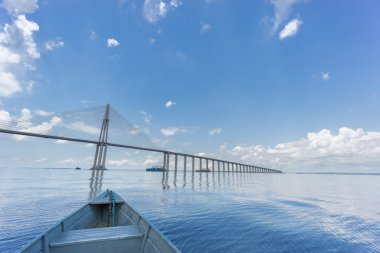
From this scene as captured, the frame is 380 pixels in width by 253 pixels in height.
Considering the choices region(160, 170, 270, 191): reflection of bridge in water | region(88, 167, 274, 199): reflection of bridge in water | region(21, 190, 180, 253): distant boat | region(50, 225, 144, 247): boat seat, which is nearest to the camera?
region(21, 190, 180, 253): distant boat

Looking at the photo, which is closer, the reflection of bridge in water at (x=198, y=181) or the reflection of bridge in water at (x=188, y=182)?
the reflection of bridge in water at (x=188, y=182)

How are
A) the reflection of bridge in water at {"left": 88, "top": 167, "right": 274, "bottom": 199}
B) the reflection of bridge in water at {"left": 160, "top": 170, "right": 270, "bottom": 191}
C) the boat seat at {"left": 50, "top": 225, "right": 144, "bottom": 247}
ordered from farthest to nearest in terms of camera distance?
the reflection of bridge in water at {"left": 160, "top": 170, "right": 270, "bottom": 191} → the reflection of bridge in water at {"left": 88, "top": 167, "right": 274, "bottom": 199} → the boat seat at {"left": 50, "top": 225, "right": 144, "bottom": 247}

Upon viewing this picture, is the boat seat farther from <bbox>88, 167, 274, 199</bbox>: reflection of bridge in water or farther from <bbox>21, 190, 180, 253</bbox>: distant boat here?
<bbox>88, 167, 274, 199</bbox>: reflection of bridge in water

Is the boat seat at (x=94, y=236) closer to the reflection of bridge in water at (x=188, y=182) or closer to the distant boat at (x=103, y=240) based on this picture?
the distant boat at (x=103, y=240)

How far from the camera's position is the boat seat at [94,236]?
14.3ft

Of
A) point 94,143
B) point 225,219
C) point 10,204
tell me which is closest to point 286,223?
point 225,219

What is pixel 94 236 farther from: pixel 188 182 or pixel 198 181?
pixel 198 181

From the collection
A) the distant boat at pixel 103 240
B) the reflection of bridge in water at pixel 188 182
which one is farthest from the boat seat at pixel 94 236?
the reflection of bridge in water at pixel 188 182

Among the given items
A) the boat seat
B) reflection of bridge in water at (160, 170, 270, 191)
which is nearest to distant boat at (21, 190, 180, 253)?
the boat seat

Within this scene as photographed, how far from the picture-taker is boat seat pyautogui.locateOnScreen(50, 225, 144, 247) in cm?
436

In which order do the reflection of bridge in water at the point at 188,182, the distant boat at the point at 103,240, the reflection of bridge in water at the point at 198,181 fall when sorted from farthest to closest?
the reflection of bridge in water at the point at 198,181
the reflection of bridge in water at the point at 188,182
the distant boat at the point at 103,240

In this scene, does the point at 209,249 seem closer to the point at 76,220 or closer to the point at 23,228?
the point at 76,220

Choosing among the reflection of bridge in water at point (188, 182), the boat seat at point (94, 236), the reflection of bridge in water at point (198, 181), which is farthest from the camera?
the reflection of bridge in water at point (198, 181)

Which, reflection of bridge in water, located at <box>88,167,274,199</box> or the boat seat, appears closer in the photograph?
the boat seat
